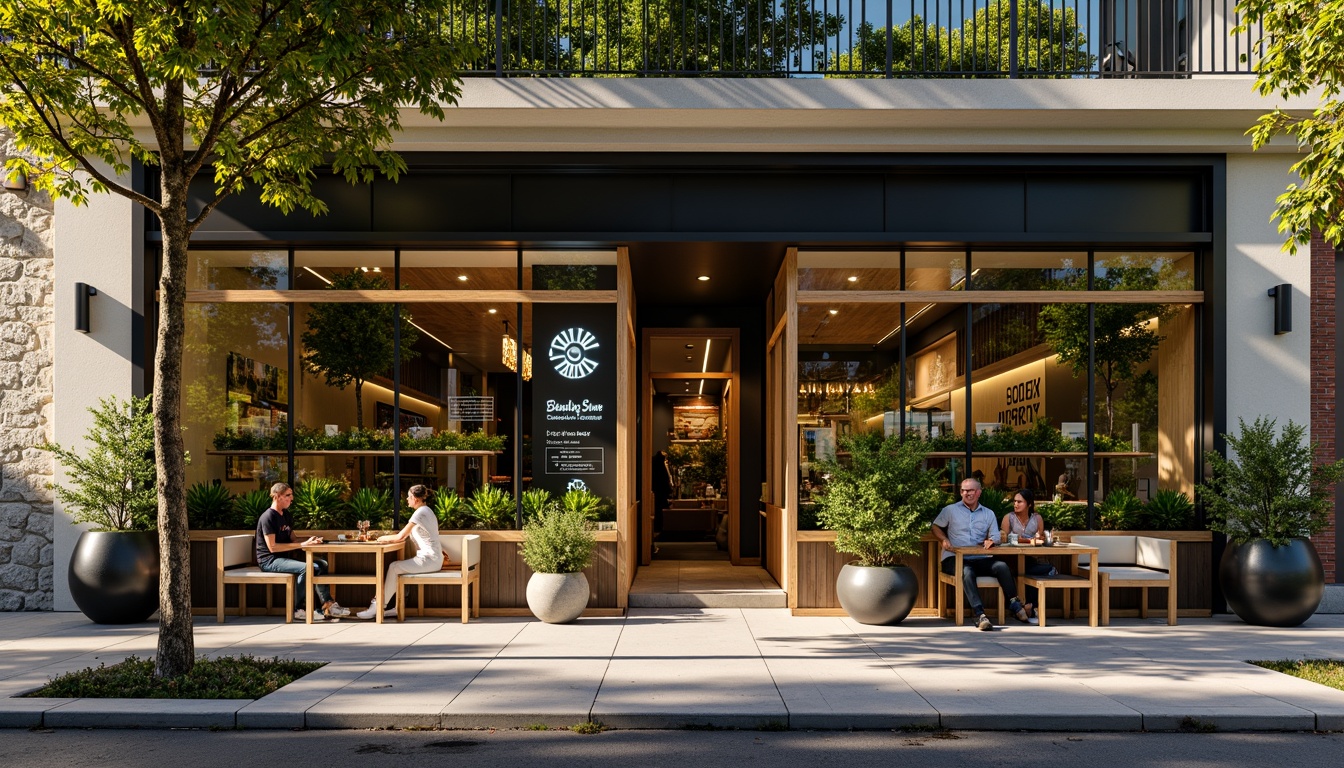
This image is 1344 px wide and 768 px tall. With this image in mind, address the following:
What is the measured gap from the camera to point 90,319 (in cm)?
1059

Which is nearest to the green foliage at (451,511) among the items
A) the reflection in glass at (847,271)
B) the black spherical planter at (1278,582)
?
the reflection in glass at (847,271)

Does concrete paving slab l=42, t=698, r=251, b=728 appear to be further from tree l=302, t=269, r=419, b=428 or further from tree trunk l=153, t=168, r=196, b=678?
tree l=302, t=269, r=419, b=428

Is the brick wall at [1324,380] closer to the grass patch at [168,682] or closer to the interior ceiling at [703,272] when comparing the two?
the interior ceiling at [703,272]

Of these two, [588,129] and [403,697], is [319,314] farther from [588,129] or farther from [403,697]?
[403,697]

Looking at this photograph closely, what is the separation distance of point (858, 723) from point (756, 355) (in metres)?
9.09

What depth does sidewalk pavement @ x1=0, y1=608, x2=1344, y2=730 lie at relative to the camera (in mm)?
6191

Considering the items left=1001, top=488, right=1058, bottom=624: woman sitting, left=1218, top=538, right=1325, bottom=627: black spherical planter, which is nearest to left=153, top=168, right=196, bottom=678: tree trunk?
left=1001, top=488, right=1058, bottom=624: woman sitting

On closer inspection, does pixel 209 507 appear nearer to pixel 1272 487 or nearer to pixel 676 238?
pixel 676 238

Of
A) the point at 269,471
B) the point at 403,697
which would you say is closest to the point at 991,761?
the point at 403,697

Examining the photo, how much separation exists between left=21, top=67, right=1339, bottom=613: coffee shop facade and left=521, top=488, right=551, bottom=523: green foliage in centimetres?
9

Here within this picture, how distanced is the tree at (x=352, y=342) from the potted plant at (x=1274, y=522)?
27.9 feet

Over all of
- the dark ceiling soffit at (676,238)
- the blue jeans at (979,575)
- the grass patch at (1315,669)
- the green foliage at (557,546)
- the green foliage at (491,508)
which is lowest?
the grass patch at (1315,669)

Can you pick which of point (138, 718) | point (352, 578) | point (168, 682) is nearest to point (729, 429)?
point (352, 578)

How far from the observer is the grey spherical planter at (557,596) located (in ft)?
31.9
